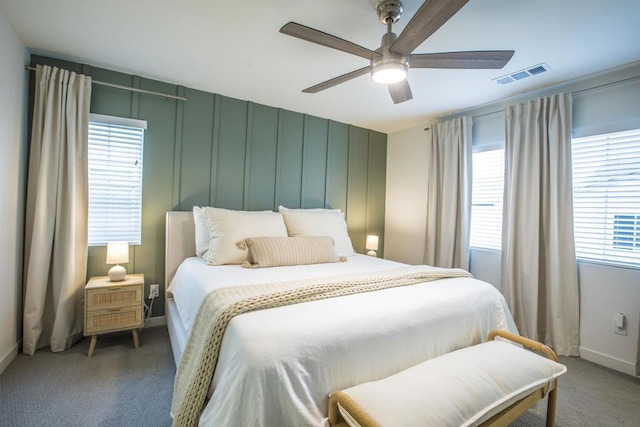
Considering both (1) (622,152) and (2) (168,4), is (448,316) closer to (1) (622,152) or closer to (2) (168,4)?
(1) (622,152)

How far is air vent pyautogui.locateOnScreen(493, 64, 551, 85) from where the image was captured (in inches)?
88.8

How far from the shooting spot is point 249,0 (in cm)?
162

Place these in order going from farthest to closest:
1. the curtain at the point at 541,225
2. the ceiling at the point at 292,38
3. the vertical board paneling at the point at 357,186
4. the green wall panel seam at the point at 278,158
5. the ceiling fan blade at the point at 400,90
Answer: the vertical board paneling at the point at 357,186 → the green wall panel seam at the point at 278,158 → the curtain at the point at 541,225 → the ceiling fan blade at the point at 400,90 → the ceiling at the point at 292,38

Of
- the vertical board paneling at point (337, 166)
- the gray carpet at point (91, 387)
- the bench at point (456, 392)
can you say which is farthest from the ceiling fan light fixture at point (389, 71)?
the gray carpet at point (91, 387)

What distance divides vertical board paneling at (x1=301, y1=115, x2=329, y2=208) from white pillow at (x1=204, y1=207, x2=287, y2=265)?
0.93 m

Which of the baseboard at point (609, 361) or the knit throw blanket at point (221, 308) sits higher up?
the knit throw blanket at point (221, 308)

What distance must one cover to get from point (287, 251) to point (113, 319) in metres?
1.43

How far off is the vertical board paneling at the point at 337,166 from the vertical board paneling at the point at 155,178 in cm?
184

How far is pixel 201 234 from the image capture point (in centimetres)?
254

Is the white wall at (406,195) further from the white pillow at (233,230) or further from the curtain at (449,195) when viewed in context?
the white pillow at (233,230)

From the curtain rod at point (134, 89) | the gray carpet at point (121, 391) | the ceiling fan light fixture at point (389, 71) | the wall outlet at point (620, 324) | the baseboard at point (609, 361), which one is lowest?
the gray carpet at point (121, 391)

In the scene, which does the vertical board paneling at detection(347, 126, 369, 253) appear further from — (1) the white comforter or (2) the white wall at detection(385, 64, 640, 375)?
(1) the white comforter

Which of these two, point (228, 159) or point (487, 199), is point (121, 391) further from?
point (487, 199)

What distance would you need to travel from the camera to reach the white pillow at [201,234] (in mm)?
2508
